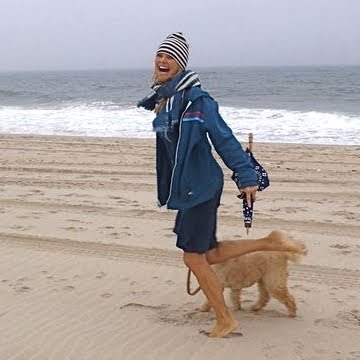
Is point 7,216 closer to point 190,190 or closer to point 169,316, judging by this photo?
point 169,316

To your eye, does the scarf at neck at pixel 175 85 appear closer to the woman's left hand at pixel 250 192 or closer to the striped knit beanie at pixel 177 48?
the striped knit beanie at pixel 177 48

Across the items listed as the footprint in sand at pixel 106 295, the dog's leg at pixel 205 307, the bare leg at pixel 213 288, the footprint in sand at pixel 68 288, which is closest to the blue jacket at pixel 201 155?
the bare leg at pixel 213 288

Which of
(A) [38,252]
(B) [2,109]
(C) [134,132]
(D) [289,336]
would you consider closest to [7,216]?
(A) [38,252]

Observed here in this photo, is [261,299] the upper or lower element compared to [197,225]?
lower

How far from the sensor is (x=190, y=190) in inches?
139

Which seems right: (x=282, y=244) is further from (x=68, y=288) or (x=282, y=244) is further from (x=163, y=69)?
(x=68, y=288)

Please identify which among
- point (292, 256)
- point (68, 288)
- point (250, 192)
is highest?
point (250, 192)

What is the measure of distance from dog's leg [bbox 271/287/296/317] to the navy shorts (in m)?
0.62

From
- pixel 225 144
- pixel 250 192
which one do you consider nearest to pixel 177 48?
pixel 225 144

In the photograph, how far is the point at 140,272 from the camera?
508cm

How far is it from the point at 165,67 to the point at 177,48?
13 cm

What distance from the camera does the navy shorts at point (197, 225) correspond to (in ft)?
11.8

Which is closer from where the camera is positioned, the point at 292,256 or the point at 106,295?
the point at 292,256

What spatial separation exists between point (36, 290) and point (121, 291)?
672mm
